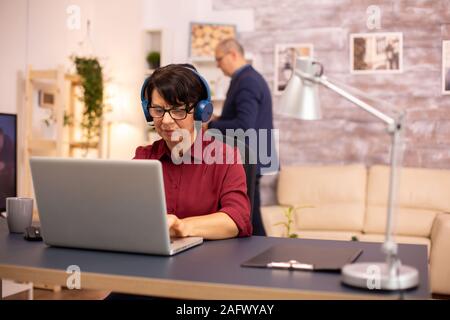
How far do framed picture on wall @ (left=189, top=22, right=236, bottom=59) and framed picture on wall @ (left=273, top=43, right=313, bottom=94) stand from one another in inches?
16.5

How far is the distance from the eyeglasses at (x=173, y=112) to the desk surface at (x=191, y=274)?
448 millimetres

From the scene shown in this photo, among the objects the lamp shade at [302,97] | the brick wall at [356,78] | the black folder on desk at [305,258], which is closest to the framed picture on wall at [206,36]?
the brick wall at [356,78]

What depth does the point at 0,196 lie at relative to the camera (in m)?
2.80

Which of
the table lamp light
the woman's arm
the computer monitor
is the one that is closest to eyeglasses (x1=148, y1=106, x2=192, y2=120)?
the woman's arm

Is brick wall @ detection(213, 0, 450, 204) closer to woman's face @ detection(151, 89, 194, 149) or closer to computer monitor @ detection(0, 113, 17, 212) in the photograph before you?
computer monitor @ detection(0, 113, 17, 212)

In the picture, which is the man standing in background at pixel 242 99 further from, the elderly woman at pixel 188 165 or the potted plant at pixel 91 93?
the elderly woman at pixel 188 165

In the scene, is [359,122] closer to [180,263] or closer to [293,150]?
[293,150]

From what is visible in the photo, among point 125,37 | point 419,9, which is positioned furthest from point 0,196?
point 419,9

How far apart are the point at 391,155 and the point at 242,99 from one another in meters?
2.73

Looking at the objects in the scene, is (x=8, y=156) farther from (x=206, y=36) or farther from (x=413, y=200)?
(x=413, y=200)

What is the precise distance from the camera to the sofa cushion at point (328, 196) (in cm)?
449

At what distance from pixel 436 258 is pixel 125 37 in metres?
3.11

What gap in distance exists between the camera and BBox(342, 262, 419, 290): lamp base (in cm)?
119

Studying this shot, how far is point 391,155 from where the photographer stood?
119cm
